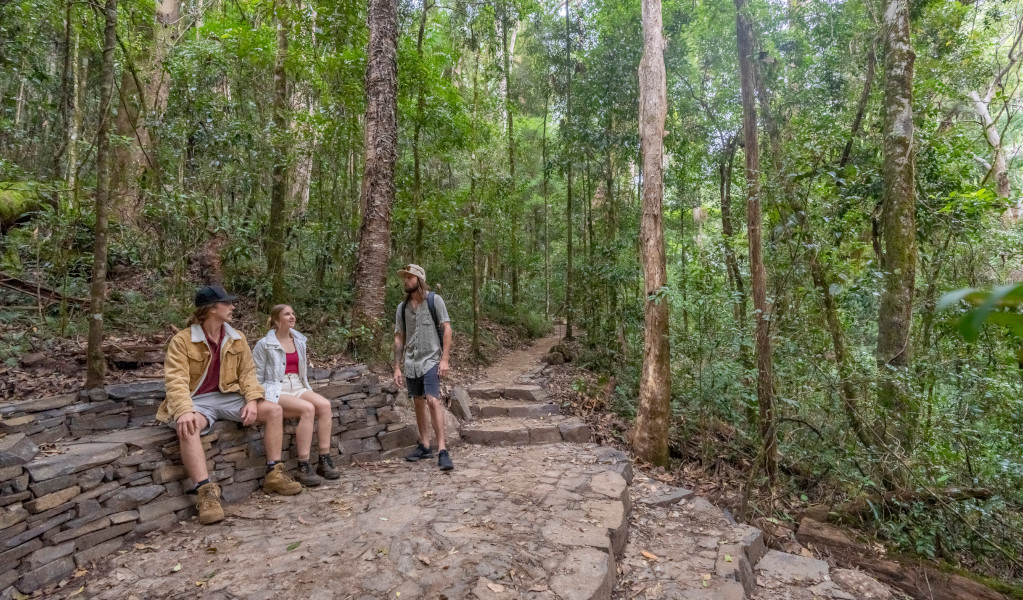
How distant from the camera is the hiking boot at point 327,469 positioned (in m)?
4.55

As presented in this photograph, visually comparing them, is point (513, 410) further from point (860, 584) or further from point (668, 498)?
point (860, 584)

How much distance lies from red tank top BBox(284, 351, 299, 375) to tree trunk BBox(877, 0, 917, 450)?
6045 mm

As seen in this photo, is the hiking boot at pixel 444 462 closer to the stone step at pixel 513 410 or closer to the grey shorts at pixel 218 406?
the grey shorts at pixel 218 406

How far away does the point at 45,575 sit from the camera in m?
2.92

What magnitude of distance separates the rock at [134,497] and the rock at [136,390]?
101 centimetres

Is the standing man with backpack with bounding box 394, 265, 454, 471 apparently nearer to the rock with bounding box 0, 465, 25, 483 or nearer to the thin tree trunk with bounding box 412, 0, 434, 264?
the rock with bounding box 0, 465, 25, 483

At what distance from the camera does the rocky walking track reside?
288cm

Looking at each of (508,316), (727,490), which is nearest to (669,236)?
(508,316)

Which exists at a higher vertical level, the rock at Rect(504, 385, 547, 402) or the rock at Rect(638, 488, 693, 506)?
the rock at Rect(504, 385, 547, 402)

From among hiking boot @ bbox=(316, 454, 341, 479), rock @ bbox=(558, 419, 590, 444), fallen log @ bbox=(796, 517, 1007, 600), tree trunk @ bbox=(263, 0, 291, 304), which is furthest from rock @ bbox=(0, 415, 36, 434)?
fallen log @ bbox=(796, 517, 1007, 600)

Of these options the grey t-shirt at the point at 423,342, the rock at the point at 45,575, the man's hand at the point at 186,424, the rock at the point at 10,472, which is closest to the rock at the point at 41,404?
the rock at the point at 10,472

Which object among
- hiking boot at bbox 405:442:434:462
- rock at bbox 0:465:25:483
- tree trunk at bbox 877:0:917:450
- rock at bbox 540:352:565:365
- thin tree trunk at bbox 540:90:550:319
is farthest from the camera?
thin tree trunk at bbox 540:90:550:319

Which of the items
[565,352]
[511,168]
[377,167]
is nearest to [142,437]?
[377,167]

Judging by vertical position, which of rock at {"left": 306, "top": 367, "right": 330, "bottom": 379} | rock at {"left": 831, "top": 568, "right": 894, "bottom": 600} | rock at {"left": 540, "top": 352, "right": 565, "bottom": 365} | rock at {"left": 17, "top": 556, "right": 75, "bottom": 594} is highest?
rock at {"left": 306, "top": 367, "right": 330, "bottom": 379}
